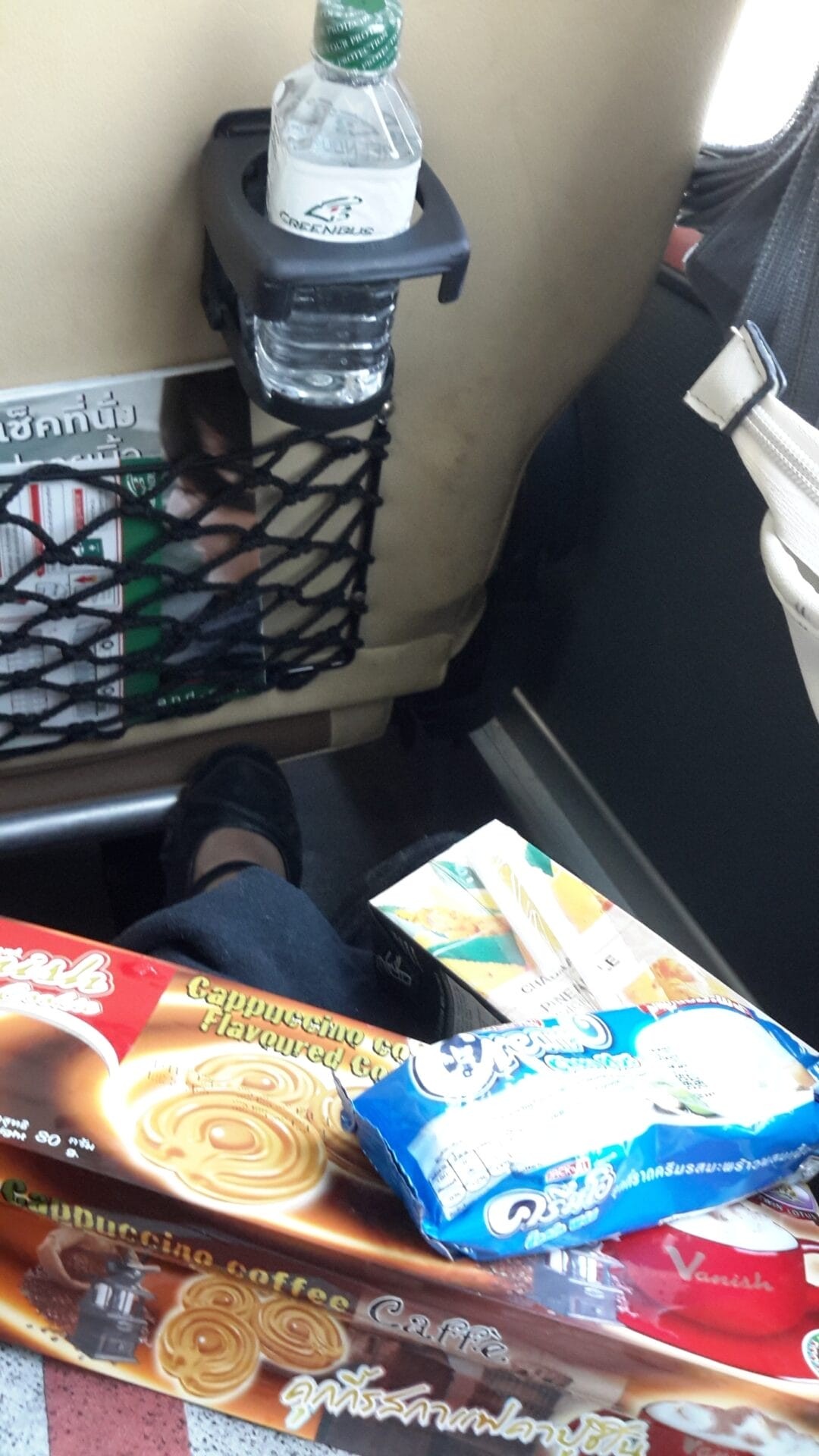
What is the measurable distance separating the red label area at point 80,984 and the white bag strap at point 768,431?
0.33 meters

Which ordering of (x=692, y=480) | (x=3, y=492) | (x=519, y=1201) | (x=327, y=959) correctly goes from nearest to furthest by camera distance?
1. (x=519, y=1201)
2. (x=3, y=492)
3. (x=327, y=959)
4. (x=692, y=480)

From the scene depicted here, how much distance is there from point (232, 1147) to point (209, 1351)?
87 millimetres

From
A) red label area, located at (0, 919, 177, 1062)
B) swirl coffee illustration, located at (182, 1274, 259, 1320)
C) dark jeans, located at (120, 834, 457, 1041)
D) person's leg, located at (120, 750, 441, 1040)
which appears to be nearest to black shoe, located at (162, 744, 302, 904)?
person's leg, located at (120, 750, 441, 1040)

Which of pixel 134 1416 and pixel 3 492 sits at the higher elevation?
pixel 3 492

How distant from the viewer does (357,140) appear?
1.41 feet

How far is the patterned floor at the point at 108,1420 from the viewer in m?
0.41

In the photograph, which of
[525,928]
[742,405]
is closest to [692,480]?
[742,405]

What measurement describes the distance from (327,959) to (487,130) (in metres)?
0.42

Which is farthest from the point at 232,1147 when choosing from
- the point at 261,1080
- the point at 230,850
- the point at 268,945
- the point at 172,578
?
the point at 230,850

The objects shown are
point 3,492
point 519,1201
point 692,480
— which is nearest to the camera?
point 519,1201

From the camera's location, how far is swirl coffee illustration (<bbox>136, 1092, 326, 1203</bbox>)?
15.2 inches

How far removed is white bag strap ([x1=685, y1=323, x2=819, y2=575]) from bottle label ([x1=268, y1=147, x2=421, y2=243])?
0.17 m

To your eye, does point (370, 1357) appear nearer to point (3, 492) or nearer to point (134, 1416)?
point (134, 1416)

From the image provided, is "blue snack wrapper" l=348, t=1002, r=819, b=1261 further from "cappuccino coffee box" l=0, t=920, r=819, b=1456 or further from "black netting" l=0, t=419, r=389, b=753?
"black netting" l=0, t=419, r=389, b=753
